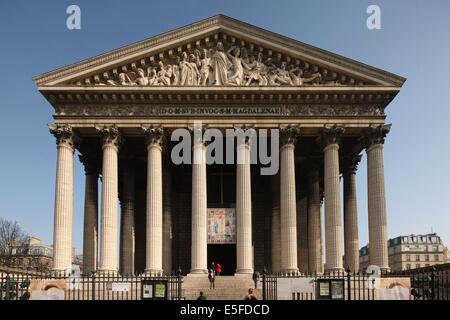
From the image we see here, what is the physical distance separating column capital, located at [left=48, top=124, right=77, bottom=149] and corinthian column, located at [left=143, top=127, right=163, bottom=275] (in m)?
5.31

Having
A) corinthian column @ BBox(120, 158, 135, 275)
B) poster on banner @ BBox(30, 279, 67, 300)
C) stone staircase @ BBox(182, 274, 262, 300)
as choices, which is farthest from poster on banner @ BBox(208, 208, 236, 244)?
poster on banner @ BBox(30, 279, 67, 300)

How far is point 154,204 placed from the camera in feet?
132

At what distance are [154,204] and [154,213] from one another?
0.64 meters

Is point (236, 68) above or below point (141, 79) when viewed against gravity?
above

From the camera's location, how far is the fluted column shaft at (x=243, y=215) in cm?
3944

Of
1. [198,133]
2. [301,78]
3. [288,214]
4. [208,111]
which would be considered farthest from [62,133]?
[301,78]

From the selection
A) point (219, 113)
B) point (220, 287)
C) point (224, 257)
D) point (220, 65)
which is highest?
point (220, 65)

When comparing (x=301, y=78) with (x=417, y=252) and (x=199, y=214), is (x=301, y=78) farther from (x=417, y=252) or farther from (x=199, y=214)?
(x=417, y=252)

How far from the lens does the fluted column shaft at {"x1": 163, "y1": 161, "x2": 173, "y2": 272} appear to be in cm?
4547

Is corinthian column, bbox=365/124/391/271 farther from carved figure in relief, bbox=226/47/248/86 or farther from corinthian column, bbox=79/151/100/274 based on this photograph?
corinthian column, bbox=79/151/100/274

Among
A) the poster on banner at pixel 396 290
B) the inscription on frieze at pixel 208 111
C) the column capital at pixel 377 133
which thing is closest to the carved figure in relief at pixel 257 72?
the inscription on frieze at pixel 208 111

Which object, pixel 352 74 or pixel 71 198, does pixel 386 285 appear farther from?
pixel 71 198
